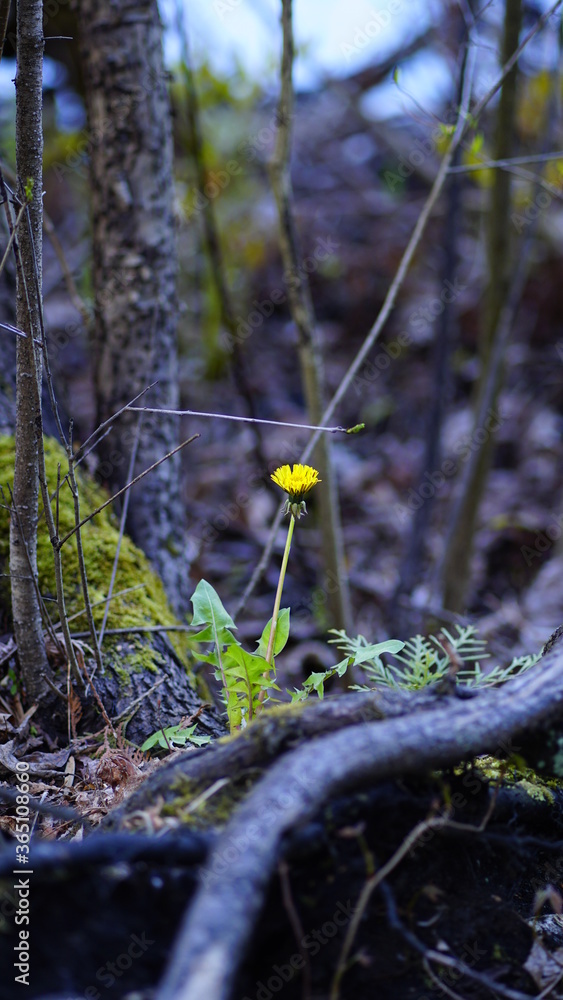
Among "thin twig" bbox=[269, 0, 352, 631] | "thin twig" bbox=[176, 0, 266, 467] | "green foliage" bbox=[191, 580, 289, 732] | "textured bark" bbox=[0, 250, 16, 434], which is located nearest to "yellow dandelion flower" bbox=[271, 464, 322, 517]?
"green foliage" bbox=[191, 580, 289, 732]

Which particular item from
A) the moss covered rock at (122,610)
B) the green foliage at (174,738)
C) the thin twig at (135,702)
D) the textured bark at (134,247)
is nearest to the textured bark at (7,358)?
the moss covered rock at (122,610)

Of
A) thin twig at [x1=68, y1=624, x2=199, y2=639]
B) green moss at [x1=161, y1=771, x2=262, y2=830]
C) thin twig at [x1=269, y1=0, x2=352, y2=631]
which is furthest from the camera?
thin twig at [x1=269, y1=0, x2=352, y2=631]

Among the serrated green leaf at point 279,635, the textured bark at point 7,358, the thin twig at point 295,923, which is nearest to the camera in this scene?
the thin twig at point 295,923

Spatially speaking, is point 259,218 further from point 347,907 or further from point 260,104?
point 347,907

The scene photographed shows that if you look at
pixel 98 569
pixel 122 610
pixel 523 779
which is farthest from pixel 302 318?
pixel 523 779

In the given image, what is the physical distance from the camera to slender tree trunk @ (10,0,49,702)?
1.26 m

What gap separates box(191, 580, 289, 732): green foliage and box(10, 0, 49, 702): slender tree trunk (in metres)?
0.43

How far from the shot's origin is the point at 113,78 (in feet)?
8.31

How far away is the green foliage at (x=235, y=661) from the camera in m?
1.52

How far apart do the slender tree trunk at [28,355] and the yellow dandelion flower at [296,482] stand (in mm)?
531

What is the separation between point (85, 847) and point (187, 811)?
0.22 meters

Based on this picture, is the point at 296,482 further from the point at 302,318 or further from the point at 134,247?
the point at 302,318

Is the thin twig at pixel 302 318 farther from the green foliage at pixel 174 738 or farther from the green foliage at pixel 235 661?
the green foliage at pixel 174 738

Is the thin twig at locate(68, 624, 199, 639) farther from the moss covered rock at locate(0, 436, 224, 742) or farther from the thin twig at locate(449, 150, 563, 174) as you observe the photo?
the thin twig at locate(449, 150, 563, 174)
